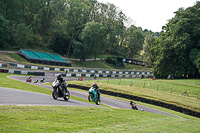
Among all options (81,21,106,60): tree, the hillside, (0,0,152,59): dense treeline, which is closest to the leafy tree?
(0,0,152,59): dense treeline

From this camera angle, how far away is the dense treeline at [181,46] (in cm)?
5753

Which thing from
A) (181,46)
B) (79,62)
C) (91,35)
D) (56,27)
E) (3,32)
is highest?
(56,27)

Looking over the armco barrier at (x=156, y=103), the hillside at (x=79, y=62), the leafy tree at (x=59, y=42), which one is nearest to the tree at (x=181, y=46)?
the armco barrier at (x=156, y=103)

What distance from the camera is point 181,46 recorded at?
56312mm

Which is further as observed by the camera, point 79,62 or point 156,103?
point 79,62

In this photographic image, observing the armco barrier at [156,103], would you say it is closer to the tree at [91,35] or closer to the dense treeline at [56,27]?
the dense treeline at [56,27]

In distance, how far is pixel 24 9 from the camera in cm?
9081

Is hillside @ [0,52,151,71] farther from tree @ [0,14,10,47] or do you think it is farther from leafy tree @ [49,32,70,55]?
leafy tree @ [49,32,70,55]

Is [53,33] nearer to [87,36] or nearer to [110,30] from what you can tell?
[87,36]

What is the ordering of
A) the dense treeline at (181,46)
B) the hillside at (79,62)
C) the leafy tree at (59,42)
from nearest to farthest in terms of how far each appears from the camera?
the dense treeline at (181,46) → the hillside at (79,62) → the leafy tree at (59,42)

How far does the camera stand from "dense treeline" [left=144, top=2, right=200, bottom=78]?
57534mm

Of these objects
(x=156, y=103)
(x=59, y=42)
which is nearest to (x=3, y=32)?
(x=59, y=42)

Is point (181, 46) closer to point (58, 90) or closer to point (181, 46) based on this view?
point (181, 46)

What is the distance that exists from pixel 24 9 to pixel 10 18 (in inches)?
539
